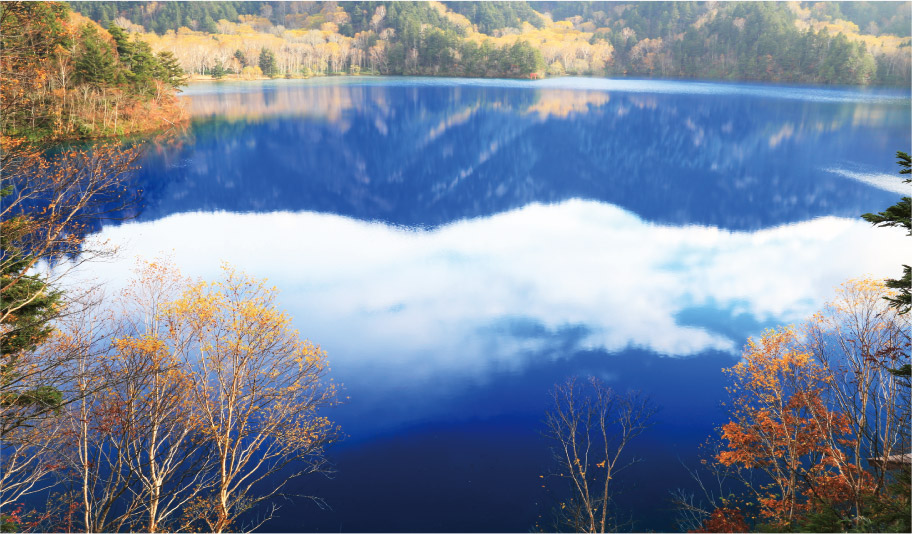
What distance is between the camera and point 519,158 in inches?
2173

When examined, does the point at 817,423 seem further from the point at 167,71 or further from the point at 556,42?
the point at 556,42

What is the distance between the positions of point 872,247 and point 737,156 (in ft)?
77.1

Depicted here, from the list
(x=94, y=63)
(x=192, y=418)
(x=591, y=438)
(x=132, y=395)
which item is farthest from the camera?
(x=94, y=63)

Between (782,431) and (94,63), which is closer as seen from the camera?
(782,431)

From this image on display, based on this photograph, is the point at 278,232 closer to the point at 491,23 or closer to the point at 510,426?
the point at 510,426

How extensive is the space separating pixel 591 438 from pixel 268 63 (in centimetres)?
11263

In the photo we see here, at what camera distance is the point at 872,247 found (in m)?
32.0

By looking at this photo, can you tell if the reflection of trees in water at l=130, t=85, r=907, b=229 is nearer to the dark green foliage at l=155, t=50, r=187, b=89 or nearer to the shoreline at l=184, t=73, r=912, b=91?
the dark green foliage at l=155, t=50, r=187, b=89

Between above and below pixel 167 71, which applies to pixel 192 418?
below

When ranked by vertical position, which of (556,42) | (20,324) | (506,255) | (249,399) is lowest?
(249,399)

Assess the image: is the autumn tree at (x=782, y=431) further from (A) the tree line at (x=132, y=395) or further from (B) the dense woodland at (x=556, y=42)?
(B) the dense woodland at (x=556, y=42)

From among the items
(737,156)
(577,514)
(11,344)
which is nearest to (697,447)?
(577,514)

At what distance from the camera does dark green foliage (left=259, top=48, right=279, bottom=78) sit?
11325 centimetres

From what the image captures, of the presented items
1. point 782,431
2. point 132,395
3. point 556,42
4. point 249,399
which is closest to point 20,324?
point 132,395
